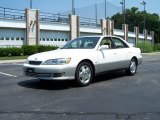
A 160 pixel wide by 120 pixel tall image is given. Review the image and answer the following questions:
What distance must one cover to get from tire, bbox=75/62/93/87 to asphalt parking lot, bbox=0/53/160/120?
185mm

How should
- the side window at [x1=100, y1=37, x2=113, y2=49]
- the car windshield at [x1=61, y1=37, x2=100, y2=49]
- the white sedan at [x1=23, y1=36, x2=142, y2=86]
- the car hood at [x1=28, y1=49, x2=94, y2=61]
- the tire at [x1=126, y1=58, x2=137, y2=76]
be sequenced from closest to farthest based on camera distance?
the white sedan at [x1=23, y1=36, x2=142, y2=86] → the car hood at [x1=28, y1=49, x2=94, y2=61] → the car windshield at [x1=61, y1=37, x2=100, y2=49] → the side window at [x1=100, y1=37, x2=113, y2=49] → the tire at [x1=126, y1=58, x2=137, y2=76]

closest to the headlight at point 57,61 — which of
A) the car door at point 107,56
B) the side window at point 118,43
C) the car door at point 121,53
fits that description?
the car door at point 107,56

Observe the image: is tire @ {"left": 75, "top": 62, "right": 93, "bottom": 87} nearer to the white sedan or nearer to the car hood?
the white sedan

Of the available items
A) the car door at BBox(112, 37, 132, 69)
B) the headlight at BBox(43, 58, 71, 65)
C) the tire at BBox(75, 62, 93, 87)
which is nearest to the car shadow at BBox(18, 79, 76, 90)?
the tire at BBox(75, 62, 93, 87)

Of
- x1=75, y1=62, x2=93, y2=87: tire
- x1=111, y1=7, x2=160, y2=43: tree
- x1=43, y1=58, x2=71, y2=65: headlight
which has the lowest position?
x1=75, y1=62, x2=93, y2=87: tire

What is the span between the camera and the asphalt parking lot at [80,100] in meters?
6.59

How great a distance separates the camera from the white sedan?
9445 millimetres

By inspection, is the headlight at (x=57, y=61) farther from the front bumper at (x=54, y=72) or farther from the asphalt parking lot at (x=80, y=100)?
the asphalt parking lot at (x=80, y=100)

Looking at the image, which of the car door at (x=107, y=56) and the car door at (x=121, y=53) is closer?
the car door at (x=107, y=56)

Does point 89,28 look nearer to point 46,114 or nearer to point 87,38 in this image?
point 87,38

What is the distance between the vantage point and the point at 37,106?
7363 millimetres

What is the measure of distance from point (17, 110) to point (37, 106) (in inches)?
20.2

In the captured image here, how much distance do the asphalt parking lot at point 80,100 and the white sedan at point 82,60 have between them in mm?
390


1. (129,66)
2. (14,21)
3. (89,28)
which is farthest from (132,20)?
(129,66)
